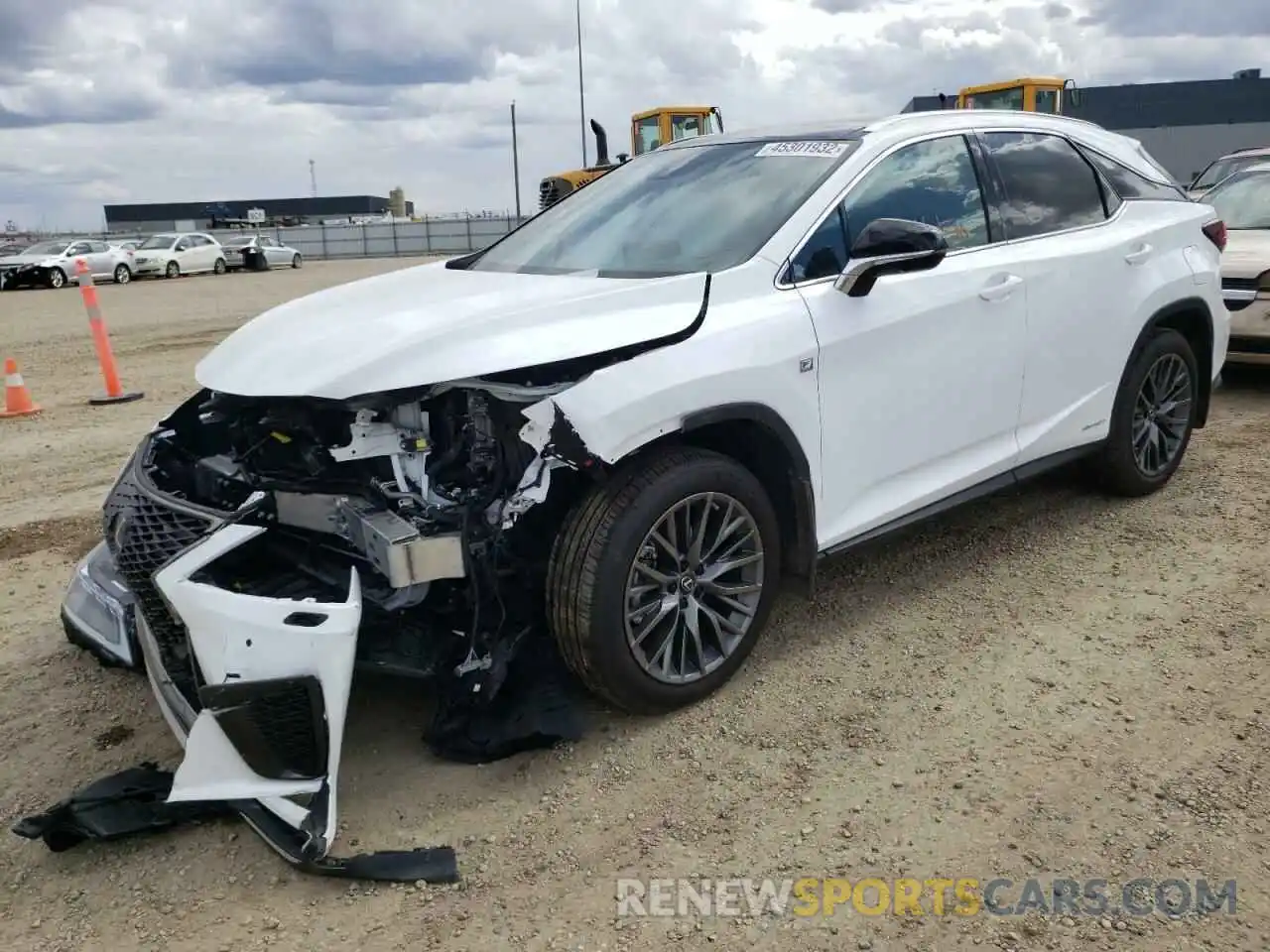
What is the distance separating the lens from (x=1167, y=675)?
3527 millimetres

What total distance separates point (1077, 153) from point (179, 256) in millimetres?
30513

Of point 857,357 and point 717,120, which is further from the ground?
point 717,120

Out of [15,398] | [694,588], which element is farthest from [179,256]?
[694,588]

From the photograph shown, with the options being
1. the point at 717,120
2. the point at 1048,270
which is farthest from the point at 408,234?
the point at 1048,270

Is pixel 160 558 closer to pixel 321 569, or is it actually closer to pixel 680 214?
pixel 321 569

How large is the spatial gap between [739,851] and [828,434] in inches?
56.8

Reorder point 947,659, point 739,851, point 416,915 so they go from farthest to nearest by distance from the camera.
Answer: point 947,659, point 739,851, point 416,915

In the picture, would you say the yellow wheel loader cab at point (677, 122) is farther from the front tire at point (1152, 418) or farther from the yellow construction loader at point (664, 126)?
the front tire at point (1152, 418)

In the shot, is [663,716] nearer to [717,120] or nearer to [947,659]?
[947,659]

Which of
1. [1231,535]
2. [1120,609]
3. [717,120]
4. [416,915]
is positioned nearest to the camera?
[416,915]

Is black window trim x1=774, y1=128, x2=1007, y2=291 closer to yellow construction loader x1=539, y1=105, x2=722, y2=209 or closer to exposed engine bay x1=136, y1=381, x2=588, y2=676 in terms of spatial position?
exposed engine bay x1=136, y1=381, x2=588, y2=676

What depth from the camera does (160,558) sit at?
296cm

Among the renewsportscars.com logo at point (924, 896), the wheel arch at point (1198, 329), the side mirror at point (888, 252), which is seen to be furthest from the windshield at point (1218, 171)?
the renewsportscars.com logo at point (924, 896)

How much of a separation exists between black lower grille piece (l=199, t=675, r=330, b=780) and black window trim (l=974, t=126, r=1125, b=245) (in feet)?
10.6
